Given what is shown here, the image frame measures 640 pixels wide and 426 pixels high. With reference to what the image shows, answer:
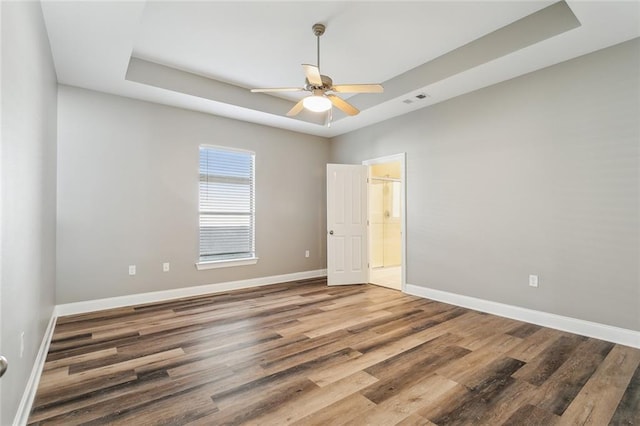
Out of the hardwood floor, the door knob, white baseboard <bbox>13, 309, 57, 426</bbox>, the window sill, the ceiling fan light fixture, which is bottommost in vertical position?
the hardwood floor

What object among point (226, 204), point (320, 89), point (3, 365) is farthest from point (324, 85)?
point (3, 365)

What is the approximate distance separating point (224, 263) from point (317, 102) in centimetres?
295

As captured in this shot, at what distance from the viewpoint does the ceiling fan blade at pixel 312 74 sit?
258 cm

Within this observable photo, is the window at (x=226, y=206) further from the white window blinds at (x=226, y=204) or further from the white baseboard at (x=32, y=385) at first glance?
the white baseboard at (x=32, y=385)

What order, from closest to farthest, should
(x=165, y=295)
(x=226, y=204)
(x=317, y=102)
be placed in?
1. (x=317, y=102)
2. (x=165, y=295)
3. (x=226, y=204)

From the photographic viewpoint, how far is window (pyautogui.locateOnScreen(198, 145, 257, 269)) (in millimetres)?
4730

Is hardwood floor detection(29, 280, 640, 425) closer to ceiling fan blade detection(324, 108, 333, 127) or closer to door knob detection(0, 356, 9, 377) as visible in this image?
door knob detection(0, 356, 9, 377)

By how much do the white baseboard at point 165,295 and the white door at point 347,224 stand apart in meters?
0.82

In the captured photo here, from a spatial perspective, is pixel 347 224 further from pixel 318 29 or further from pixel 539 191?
pixel 318 29

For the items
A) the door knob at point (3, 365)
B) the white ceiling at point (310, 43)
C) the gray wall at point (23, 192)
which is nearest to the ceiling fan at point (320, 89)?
the white ceiling at point (310, 43)

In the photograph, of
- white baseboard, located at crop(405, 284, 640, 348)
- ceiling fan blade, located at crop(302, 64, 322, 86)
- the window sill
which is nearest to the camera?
ceiling fan blade, located at crop(302, 64, 322, 86)

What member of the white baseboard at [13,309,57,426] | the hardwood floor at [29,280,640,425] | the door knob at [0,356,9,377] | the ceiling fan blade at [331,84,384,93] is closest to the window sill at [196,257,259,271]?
the hardwood floor at [29,280,640,425]

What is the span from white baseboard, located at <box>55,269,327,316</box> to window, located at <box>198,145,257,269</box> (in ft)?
1.12

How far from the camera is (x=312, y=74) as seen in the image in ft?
8.86
